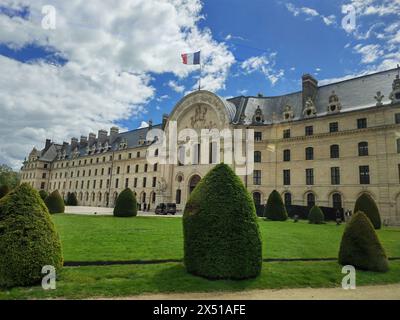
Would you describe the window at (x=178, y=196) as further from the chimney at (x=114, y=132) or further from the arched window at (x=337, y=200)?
the chimney at (x=114, y=132)

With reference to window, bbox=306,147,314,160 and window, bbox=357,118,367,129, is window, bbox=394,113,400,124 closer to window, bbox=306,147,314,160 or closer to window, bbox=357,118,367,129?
window, bbox=357,118,367,129

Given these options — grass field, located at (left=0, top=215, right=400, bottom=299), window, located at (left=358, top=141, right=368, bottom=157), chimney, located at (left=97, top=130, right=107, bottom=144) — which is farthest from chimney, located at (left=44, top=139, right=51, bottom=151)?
window, located at (left=358, top=141, right=368, bottom=157)

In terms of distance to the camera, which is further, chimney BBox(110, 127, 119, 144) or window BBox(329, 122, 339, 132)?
chimney BBox(110, 127, 119, 144)

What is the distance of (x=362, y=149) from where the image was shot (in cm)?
3397

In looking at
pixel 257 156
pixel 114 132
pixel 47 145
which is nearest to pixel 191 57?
pixel 257 156

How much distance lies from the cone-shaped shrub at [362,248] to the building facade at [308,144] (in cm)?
2433

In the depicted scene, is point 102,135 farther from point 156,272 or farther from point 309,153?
point 156,272

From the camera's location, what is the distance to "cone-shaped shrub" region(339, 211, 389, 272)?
10.4 metres

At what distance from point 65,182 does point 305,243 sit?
258ft

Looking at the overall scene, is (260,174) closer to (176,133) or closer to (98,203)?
(176,133)

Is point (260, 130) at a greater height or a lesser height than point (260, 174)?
greater

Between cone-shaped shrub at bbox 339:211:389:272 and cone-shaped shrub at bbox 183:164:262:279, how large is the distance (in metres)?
4.28
